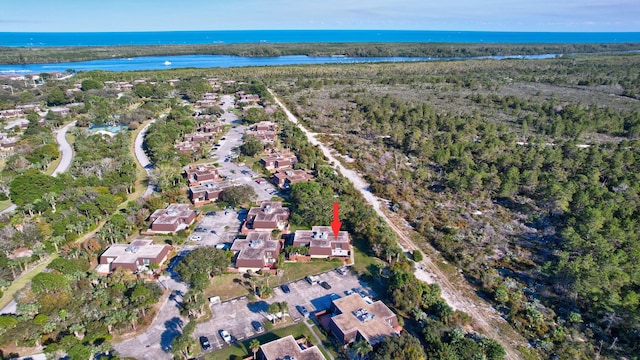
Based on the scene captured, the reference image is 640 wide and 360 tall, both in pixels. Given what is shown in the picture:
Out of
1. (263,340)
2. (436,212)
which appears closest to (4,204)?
(263,340)

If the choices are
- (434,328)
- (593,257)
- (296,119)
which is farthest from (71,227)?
(296,119)

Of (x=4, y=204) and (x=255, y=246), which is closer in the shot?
(x=255, y=246)

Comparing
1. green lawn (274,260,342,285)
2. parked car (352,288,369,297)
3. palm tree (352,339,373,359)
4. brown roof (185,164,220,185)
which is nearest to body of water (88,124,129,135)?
brown roof (185,164,220,185)

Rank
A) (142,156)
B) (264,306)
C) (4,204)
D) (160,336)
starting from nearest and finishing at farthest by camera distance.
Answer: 1. (160,336)
2. (264,306)
3. (4,204)
4. (142,156)

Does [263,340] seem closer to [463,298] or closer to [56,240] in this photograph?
[463,298]

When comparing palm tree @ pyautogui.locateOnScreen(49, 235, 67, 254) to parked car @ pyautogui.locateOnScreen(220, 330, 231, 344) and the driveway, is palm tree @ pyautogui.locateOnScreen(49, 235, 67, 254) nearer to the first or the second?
parked car @ pyautogui.locateOnScreen(220, 330, 231, 344)

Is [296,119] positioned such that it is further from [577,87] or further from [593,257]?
[577,87]
